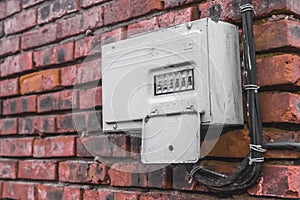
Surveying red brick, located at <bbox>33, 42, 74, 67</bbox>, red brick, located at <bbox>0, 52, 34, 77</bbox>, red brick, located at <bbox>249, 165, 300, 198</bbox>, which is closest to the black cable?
red brick, located at <bbox>249, 165, 300, 198</bbox>

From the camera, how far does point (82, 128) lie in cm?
143

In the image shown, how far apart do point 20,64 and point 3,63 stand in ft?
0.36

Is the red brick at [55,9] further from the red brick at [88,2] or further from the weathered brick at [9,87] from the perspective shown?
the weathered brick at [9,87]

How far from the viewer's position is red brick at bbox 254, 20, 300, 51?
103 centimetres

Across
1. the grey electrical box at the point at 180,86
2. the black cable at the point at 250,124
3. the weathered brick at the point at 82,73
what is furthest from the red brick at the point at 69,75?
the black cable at the point at 250,124

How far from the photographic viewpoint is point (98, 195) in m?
1.36

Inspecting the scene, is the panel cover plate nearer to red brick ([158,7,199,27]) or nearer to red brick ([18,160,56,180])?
red brick ([158,7,199,27])

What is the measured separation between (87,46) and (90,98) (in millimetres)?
145

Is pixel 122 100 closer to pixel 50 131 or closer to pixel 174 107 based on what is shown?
pixel 174 107

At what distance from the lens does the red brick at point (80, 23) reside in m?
1.42

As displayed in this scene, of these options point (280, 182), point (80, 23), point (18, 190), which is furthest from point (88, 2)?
point (280, 182)

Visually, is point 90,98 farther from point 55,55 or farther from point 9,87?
point 9,87

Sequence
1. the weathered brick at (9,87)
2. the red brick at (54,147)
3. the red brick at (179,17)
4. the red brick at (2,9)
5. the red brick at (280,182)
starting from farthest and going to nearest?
the red brick at (2,9), the weathered brick at (9,87), the red brick at (54,147), the red brick at (179,17), the red brick at (280,182)

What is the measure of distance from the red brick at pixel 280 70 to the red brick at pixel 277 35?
0.02m
